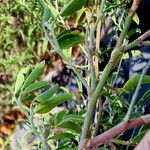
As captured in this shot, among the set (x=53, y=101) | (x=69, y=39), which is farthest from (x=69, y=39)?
(x=53, y=101)

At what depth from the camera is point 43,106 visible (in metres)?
0.76

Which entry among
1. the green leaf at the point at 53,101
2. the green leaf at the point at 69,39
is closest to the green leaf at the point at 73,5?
the green leaf at the point at 69,39

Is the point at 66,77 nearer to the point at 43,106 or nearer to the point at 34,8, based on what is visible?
the point at 34,8

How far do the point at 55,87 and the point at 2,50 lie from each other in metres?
1.21

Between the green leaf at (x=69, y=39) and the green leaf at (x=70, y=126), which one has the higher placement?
the green leaf at (x=69, y=39)

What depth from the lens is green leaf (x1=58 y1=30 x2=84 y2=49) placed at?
706mm

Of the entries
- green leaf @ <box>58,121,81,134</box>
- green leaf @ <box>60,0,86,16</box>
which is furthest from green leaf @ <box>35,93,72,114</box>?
green leaf @ <box>60,0,86,16</box>

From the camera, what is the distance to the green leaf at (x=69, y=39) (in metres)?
0.71

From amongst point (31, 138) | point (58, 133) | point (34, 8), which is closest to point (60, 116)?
point (58, 133)

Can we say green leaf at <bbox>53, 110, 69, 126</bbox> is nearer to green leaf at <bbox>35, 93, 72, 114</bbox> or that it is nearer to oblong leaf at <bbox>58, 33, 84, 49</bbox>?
green leaf at <bbox>35, 93, 72, 114</bbox>

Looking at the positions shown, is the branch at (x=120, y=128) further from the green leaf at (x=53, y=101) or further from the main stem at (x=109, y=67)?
the green leaf at (x=53, y=101)

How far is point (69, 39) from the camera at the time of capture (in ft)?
2.34

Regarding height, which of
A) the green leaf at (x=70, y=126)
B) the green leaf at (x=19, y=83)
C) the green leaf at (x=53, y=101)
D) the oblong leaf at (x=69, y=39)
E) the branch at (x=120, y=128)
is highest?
the oblong leaf at (x=69, y=39)

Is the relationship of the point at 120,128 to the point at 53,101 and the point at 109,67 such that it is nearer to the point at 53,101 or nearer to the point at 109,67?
the point at 109,67
